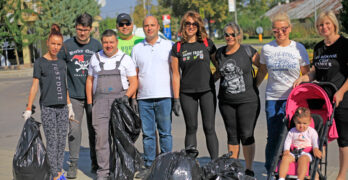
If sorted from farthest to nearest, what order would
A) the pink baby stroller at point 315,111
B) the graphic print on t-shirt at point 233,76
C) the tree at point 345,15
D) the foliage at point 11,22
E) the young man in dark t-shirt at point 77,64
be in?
the foliage at point 11,22
the tree at point 345,15
the young man in dark t-shirt at point 77,64
the graphic print on t-shirt at point 233,76
the pink baby stroller at point 315,111

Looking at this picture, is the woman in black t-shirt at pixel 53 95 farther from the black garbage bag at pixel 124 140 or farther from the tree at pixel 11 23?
the tree at pixel 11 23

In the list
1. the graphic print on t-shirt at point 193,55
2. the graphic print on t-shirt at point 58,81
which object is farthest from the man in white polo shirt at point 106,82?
the graphic print on t-shirt at point 193,55

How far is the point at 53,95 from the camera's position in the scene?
217 inches

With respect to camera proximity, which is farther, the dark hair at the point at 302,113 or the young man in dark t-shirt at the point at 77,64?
the young man in dark t-shirt at the point at 77,64

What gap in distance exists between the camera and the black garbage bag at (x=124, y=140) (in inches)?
210

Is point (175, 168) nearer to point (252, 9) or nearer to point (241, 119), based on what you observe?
point (241, 119)

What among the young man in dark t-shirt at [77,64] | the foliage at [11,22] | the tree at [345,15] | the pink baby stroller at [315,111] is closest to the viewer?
the pink baby stroller at [315,111]

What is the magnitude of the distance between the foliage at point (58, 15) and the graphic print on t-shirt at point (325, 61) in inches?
1284

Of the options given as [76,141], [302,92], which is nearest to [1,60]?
[76,141]

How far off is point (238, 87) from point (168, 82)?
980 millimetres

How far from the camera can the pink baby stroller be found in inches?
179

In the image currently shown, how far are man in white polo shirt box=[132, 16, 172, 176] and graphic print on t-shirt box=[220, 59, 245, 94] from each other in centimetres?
84

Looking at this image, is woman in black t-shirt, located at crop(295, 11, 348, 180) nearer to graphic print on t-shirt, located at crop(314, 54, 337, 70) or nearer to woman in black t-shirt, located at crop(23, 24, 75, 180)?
graphic print on t-shirt, located at crop(314, 54, 337, 70)

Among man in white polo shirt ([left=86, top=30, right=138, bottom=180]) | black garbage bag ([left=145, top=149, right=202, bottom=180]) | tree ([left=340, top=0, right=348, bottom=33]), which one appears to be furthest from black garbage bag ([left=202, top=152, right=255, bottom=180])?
tree ([left=340, top=0, right=348, bottom=33])
